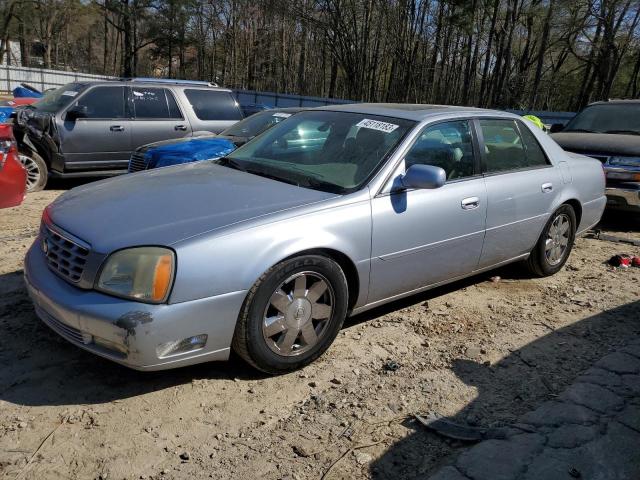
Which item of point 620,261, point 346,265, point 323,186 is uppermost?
point 323,186

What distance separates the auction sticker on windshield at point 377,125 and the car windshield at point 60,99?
5.97 meters

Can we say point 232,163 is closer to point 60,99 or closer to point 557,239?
point 557,239

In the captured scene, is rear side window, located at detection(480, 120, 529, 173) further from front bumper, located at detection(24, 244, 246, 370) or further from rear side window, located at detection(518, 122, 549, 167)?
front bumper, located at detection(24, 244, 246, 370)

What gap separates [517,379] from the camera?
11.5 feet

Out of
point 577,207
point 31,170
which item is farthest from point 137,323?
point 31,170

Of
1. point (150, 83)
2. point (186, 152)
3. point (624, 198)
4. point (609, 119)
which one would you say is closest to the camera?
point (186, 152)

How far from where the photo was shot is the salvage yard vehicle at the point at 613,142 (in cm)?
740

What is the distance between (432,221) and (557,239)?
2062 millimetres

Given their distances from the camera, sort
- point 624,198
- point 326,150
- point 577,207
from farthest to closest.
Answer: point 624,198 < point 577,207 < point 326,150

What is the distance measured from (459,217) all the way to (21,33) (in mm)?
49664

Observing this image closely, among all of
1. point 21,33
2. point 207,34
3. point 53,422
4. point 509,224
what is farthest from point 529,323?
point 21,33

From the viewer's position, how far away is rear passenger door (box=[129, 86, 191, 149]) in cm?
880

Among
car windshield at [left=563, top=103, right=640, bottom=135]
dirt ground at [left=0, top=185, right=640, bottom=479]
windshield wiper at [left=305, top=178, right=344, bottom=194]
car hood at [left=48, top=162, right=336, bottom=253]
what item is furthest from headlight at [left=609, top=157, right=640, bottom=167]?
car hood at [left=48, top=162, right=336, bottom=253]

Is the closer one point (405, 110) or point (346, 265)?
point (346, 265)
